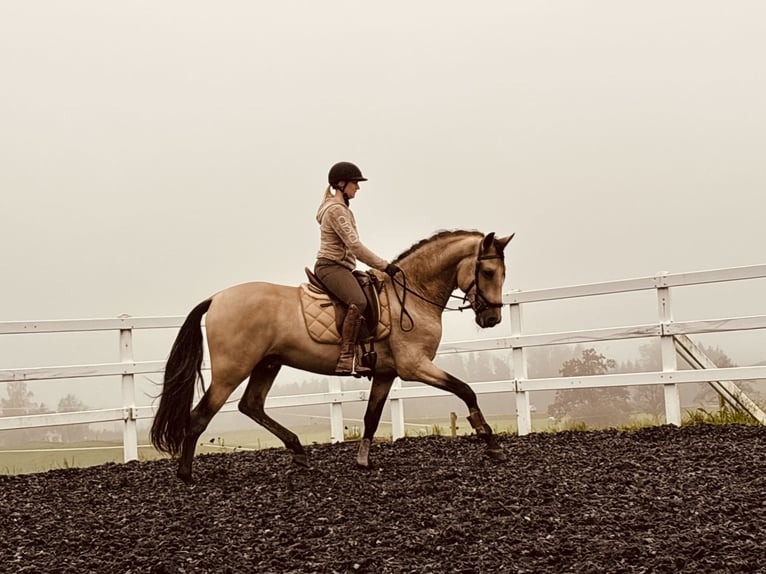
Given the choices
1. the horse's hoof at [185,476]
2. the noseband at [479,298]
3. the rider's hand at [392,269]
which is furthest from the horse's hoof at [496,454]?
the horse's hoof at [185,476]

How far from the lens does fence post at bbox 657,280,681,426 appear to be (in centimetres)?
1055

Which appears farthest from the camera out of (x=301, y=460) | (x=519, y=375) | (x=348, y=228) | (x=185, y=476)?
(x=519, y=375)

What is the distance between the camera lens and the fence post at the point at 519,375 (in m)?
11.4

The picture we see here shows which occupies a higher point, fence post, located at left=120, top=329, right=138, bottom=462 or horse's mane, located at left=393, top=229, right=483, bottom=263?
horse's mane, located at left=393, top=229, right=483, bottom=263

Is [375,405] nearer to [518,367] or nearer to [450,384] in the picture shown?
[450,384]

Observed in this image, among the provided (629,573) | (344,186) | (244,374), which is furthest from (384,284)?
(629,573)

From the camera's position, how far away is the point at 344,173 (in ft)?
26.6

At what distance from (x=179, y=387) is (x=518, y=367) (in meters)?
4.94

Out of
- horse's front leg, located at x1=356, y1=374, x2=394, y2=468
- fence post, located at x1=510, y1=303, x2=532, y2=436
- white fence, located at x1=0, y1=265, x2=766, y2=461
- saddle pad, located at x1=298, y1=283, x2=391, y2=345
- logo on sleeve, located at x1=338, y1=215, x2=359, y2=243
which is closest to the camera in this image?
logo on sleeve, located at x1=338, y1=215, x2=359, y2=243

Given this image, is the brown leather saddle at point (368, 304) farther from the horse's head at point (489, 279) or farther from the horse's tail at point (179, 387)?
the horse's tail at point (179, 387)

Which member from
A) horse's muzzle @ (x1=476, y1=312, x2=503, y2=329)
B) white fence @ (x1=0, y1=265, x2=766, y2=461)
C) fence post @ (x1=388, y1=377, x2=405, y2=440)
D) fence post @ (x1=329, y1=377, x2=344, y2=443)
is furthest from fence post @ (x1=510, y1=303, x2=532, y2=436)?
horse's muzzle @ (x1=476, y1=312, x2=503, y2=329)

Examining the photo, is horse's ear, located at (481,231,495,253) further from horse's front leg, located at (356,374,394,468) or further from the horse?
horse's front leg, located at (356,374,394,468)

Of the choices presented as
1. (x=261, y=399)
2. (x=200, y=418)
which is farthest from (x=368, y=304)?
(x=200, y=418)

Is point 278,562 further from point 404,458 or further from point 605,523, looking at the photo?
→ point 404,458
